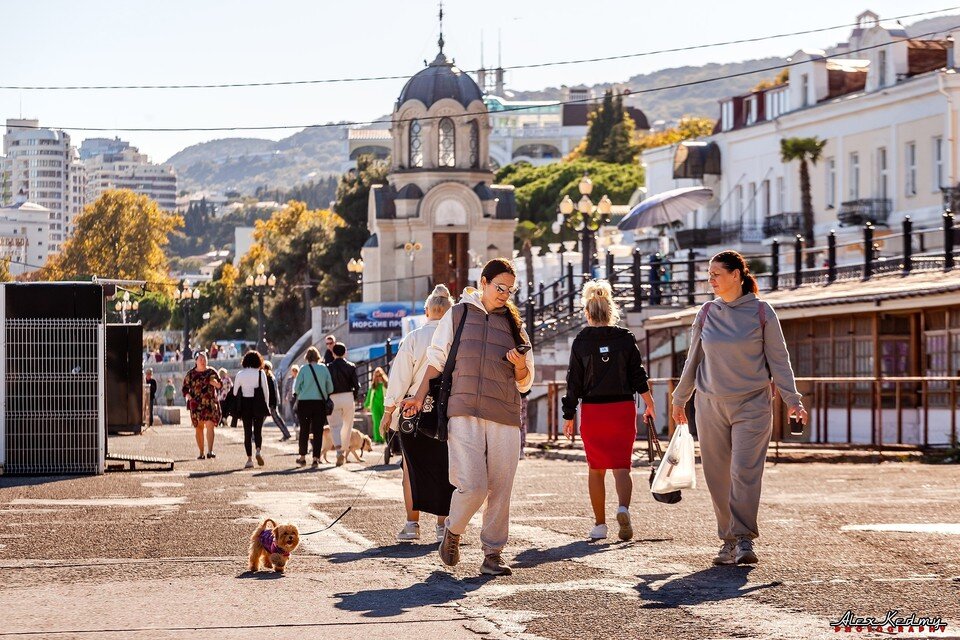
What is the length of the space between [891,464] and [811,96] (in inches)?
1539

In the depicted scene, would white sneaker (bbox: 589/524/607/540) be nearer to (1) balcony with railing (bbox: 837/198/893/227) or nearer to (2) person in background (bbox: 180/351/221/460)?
(2) person in background (bbox: 180/351/221/460)

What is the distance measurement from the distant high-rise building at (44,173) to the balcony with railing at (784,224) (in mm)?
24388

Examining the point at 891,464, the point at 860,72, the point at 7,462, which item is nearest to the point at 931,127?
the point at 860,72

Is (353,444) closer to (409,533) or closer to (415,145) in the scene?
(409,533)

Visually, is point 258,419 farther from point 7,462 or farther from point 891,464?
point 891,464

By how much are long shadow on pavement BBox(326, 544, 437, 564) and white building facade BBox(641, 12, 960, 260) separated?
117 ft

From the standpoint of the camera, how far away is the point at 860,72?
58594 millimetres

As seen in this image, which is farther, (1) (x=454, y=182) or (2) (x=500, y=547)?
(1) (x=454, y=182)

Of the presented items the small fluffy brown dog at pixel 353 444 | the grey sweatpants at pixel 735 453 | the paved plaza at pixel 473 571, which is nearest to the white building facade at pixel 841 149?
the small fluffy brown dog at pixel 353 444

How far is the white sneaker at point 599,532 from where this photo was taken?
12711 mm

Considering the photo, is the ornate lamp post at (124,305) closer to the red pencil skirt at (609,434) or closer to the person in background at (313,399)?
the person in background at (313,399)

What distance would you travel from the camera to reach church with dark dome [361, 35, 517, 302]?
70250 mm

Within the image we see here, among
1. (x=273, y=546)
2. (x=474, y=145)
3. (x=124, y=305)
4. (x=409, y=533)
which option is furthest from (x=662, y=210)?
(x=124, y=305)

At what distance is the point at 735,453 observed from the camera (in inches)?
441
